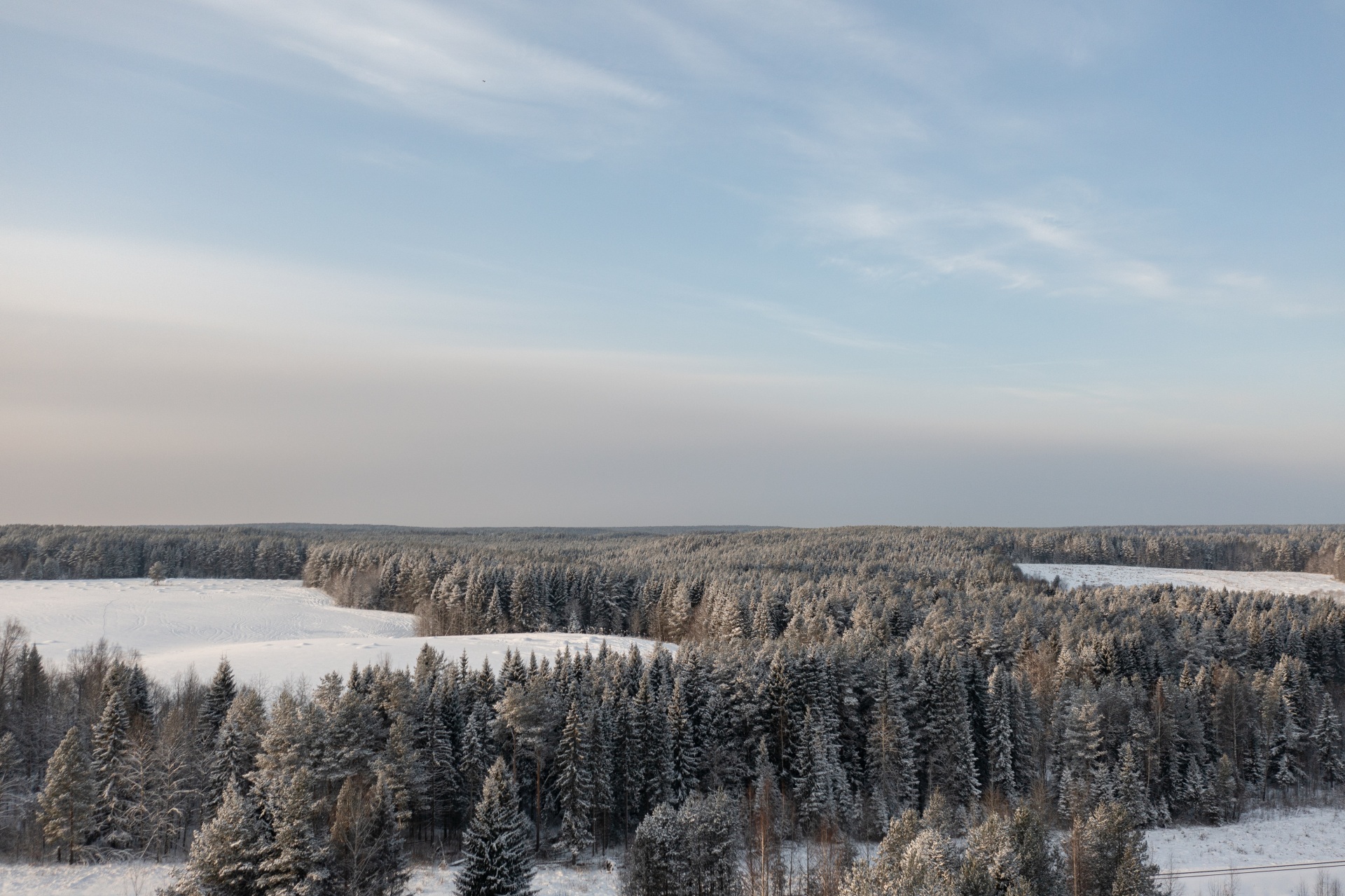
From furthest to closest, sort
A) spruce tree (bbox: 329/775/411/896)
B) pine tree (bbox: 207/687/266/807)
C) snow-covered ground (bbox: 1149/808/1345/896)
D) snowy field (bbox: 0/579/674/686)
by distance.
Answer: snowy field (bbox: 0/579/674/686) → snow-covered ground (bbox: 1149/808/1345/896) → pine tree (bbox: 207/687/266/807) → spruce tree (bbox: 329/775/411/896)

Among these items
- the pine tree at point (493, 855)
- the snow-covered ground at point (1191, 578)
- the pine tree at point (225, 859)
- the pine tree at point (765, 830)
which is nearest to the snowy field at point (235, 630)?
the pine tree at point (765, 830)

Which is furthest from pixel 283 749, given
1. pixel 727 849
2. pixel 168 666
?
pixel 168 666

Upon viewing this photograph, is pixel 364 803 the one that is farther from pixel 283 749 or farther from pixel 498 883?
pixel 283 749

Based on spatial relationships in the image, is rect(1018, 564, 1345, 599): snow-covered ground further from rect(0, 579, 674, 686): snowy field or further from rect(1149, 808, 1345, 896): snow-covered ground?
rect(0, 579, 674, 686): snowy field

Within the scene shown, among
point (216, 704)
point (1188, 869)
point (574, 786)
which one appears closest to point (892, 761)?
point (1188, 869)

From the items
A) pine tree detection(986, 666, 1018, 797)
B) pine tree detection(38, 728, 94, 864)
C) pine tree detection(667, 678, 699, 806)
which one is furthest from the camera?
pine tree detection(986, 666, 1018, 797)

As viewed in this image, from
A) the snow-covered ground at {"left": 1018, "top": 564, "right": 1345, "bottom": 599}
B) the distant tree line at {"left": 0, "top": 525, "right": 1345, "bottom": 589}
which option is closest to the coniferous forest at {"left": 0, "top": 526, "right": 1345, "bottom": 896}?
the distant tree line at {"left": 0, "top": 525, "right": 1345, "bottom": 589}

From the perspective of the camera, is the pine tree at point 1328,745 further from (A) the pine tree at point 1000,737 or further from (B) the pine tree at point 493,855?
(B) the pine tree at point 493,855
